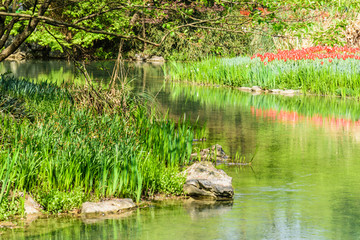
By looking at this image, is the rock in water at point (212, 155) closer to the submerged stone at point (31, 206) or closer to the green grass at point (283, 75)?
the submerged stone at point (31, 206)

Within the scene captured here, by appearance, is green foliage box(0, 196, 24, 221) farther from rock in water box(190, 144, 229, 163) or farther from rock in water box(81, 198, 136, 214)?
rock in water box(190, 144, 229, 163)

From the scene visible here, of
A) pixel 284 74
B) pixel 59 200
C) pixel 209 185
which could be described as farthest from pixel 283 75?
pixel 59 200

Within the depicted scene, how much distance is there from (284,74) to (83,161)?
1533cm

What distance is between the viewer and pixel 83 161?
7465 mm

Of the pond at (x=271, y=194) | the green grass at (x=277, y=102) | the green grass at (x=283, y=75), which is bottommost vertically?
the pond at (x=271, y=194)

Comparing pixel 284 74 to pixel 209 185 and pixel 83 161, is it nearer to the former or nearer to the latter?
pixel 209 185

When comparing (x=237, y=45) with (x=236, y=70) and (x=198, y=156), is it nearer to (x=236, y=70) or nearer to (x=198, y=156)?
(x=236, y=70)

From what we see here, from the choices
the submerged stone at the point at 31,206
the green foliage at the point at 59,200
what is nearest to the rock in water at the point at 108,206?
the green foliage at the point at 59,200

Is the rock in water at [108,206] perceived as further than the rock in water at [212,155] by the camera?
No

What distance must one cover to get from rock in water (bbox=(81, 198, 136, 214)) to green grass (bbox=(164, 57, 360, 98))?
13.6 meters

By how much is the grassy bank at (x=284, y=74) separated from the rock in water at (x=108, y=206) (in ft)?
44.6

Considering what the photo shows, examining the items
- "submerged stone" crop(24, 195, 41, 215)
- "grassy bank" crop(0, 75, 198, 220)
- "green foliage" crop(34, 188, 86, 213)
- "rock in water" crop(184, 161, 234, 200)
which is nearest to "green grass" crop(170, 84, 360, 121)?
"grassy bank" crop(0, 75, 198, 220)

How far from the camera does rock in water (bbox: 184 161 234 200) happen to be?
314 inches

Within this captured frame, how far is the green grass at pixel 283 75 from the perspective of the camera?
1998 cm
